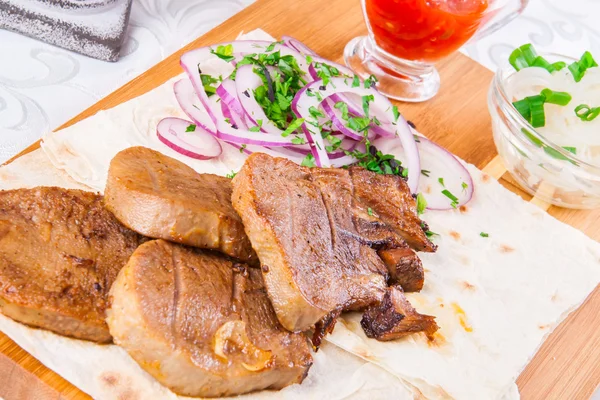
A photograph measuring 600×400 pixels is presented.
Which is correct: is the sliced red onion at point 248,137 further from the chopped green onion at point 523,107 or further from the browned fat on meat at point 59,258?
the chopped green onion at point 523,107

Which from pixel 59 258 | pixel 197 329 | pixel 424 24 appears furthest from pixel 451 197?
pixel 59 258

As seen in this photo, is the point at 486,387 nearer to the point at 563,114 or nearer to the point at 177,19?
the point at 563,114

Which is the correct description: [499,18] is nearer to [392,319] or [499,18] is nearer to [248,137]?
[248,137]

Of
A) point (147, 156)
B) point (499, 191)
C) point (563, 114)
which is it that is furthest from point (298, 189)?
point (563, 114)

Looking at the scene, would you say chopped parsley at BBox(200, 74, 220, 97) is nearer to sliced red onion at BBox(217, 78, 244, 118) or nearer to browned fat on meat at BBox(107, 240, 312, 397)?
sliced red onion at BBox(217, 78, 244, 118)

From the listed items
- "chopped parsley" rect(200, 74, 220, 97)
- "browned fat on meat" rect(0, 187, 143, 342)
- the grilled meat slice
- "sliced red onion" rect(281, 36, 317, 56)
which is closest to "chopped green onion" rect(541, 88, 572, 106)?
the grilled meat slice
